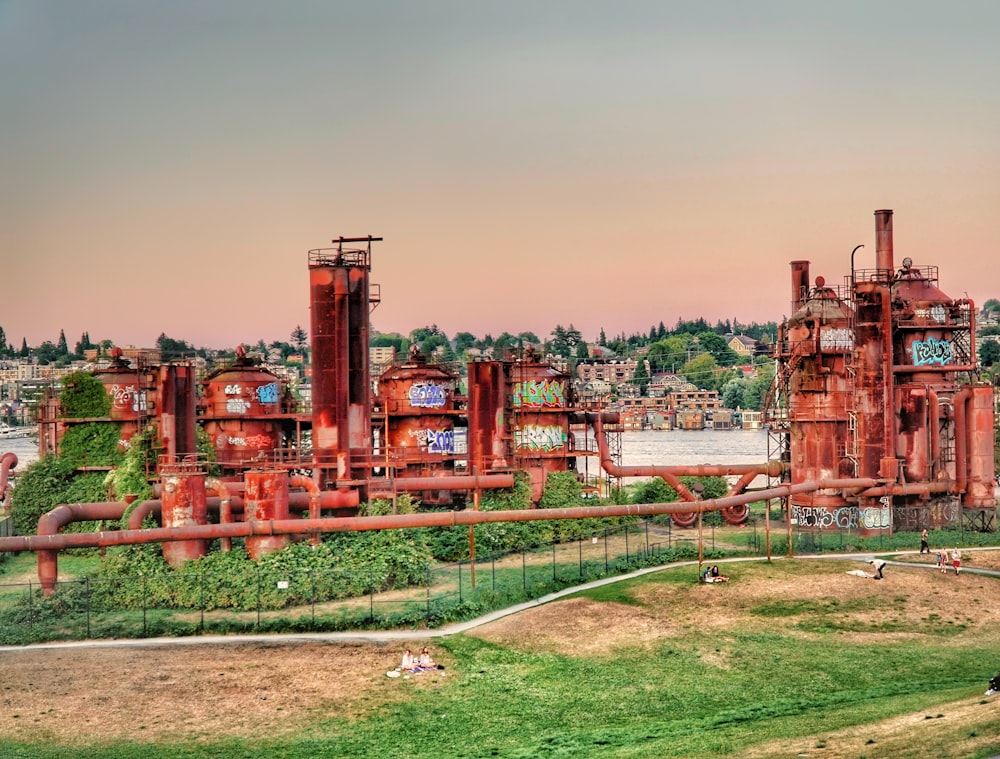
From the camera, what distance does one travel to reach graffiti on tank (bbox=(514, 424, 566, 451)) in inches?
2938

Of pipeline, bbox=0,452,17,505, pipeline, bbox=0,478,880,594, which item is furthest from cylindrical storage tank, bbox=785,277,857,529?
pipeline, bbox=0,452,17,505

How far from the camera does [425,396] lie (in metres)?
72.5

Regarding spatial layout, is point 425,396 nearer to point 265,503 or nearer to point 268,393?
point 268,393

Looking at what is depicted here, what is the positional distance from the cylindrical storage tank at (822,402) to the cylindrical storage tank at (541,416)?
48.3 ft

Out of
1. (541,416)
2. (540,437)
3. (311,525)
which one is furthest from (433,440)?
(311,525)

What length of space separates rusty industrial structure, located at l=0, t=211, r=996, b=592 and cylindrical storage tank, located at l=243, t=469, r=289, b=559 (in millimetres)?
66

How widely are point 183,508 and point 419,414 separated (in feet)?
68.9

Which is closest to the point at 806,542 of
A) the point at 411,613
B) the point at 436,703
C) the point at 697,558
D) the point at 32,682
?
the point at 697,558

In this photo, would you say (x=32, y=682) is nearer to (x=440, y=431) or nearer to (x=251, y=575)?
(x=251, y=575)

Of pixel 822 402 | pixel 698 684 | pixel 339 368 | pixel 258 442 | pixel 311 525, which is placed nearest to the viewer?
pixel 698 684

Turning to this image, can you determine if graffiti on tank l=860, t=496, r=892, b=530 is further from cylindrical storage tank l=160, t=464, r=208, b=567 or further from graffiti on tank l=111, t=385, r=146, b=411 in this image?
graffiti on tank l=111, t=385, r=146, b=411

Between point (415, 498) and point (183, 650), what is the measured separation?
26.9 metres

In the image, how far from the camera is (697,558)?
58219 millimetres

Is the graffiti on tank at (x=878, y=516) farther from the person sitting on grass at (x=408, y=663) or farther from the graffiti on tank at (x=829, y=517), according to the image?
the person sitting on grass at (x=408, y=663)
